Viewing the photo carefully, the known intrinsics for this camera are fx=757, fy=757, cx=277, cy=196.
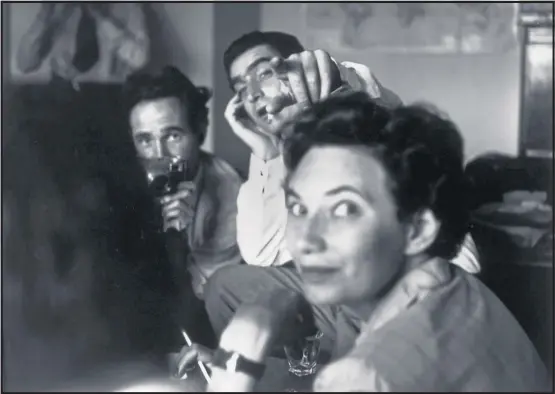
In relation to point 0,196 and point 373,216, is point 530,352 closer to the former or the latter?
point 373,216

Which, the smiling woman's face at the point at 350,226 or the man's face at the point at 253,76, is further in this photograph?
the man's face at the point at 253,76

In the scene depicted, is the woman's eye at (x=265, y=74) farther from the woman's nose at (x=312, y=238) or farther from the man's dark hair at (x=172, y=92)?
the woman's nose at (x=312, y=238)

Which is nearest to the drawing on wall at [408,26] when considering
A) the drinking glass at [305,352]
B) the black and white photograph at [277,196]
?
the black and white photograph at [277,196]

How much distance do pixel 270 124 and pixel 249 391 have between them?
1.54 ft

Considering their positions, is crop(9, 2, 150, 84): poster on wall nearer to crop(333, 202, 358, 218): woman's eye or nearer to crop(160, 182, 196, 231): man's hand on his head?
crop(160, 182, 196, 231): man's hand on his head

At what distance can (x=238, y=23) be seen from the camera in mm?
1366

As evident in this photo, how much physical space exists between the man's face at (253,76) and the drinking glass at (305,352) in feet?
1.29

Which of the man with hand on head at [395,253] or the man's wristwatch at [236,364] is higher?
the man with hand on head at [395,253]

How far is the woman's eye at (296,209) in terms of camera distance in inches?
50.6

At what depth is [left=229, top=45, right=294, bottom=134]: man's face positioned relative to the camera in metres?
1.36

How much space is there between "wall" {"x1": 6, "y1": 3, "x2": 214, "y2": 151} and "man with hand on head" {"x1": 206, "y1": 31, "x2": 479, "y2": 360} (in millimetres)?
46

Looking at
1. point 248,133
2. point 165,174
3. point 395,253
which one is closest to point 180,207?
point 165,174

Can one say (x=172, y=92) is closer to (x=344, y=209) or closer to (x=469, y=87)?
(x=344, y=209)

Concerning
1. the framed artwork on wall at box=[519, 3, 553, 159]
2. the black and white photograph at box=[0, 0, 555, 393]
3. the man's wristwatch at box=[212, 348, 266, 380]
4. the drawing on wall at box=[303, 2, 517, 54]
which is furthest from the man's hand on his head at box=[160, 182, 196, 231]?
the framed artwork on wall at box=[519, 3, 553, 159]
